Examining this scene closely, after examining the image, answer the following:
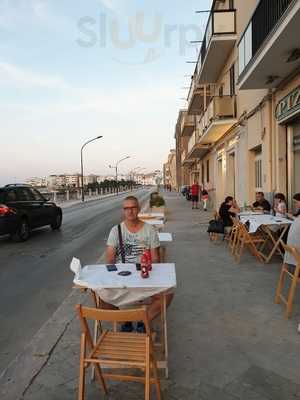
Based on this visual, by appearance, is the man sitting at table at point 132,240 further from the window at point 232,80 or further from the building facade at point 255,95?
the window at point 232,80

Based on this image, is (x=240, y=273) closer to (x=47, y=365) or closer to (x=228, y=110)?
(x=47, y=365)

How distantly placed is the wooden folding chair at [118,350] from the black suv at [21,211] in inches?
378

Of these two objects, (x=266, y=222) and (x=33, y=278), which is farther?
(x=266, y=222)

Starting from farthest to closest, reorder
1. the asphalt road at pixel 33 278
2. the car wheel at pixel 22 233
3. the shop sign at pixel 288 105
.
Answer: the car wheel at pixel 22 233 < the shop sign at pixel 288 105 < the asphalt road at pixel 33 278

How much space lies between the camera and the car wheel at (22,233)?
12.4 m

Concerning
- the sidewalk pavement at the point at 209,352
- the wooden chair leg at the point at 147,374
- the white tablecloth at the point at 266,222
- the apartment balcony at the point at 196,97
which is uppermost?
the apartment balcony at the point at 196,97

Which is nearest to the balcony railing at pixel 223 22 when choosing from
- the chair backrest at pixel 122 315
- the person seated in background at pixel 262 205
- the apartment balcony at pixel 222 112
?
the apartment balcony at pixel 222 112

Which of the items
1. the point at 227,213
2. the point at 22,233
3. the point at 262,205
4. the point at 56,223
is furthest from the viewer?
the point at 56,223

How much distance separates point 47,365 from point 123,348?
43.0 inches

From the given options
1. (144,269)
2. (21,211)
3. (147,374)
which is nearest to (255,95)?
(21,211)

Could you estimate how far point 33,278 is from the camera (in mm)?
7535

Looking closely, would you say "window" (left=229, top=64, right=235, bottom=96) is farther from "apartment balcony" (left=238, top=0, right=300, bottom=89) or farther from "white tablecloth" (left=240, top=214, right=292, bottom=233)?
"white tablecloth" (left=240, top=214, right=292, bottom=233)

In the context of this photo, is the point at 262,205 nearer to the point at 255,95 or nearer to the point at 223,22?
the point at 255,95

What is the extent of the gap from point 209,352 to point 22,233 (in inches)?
388
